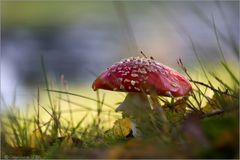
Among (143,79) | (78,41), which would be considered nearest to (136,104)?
(143,79)

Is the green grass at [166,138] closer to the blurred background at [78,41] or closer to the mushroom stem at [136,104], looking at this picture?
the mushroom stem at [136,104]

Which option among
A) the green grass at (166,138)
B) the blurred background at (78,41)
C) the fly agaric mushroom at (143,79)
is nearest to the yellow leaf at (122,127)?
the green grass at (166,138)

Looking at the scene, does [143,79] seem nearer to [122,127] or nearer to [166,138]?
[122,127]

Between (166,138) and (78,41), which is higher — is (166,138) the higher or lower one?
the lower one

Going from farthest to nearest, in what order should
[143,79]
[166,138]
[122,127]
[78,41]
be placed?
1. [78,41]
2. [122,127]
3. [143,79]
4. [166,138]

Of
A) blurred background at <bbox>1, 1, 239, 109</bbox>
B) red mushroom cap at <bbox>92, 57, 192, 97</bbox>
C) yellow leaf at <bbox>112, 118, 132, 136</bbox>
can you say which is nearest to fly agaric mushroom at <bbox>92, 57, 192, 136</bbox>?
red mushroom cap at <bbox>92, 57, 192, 97</bbox>

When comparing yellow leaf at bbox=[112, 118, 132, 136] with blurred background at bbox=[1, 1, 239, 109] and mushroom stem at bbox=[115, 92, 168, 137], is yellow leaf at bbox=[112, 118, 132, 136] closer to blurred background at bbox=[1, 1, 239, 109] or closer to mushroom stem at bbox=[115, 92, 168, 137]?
mushroom stem at bbox=[115, 92, 168, 137]

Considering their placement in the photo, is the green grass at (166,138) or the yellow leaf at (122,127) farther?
the yellow leaf at (122,127)

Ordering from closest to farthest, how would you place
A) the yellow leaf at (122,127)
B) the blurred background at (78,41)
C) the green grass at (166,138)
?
the green grass at (166,138) → the yellow leaf at (122,127) → the blurred background at (78,41)

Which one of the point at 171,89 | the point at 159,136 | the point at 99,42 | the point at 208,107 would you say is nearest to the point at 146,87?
the point at 171,89
